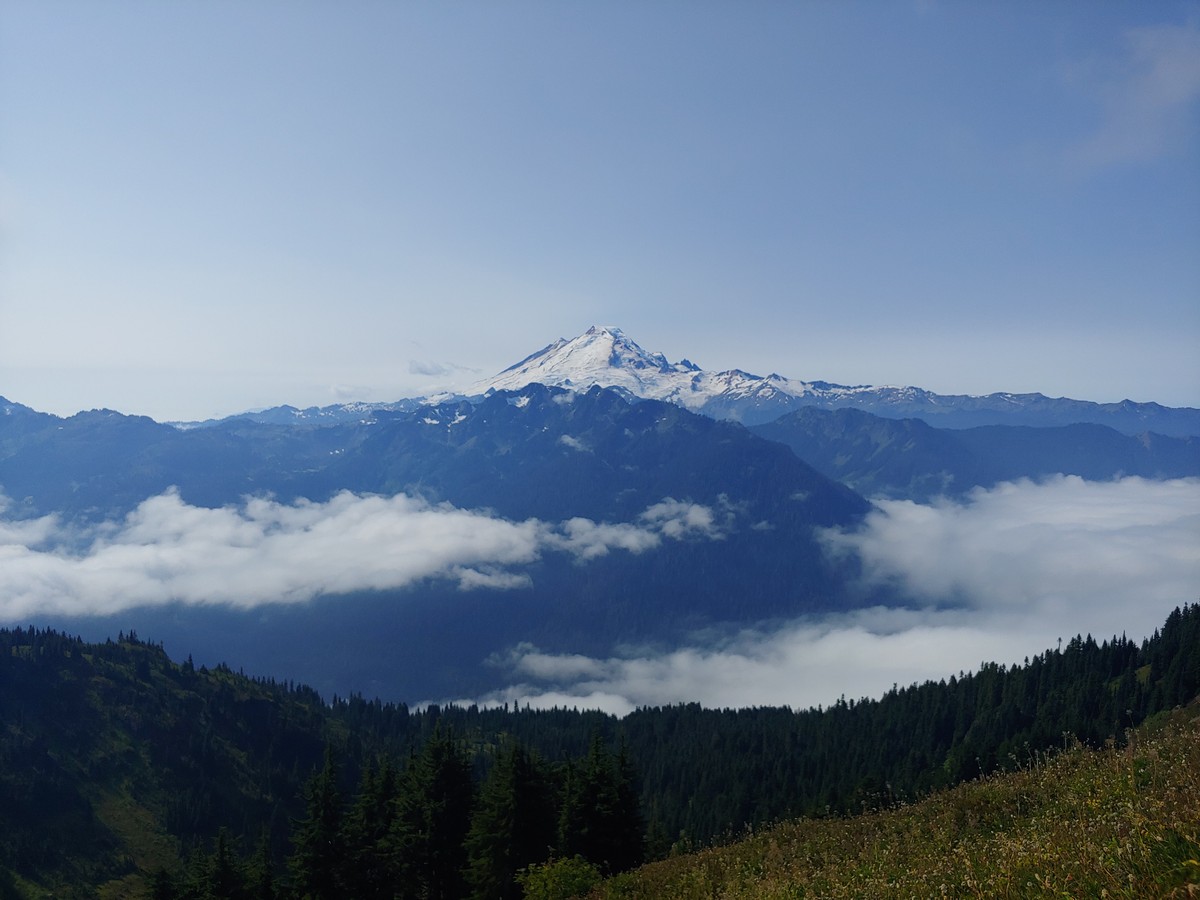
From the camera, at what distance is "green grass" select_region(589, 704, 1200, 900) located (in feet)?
34.9

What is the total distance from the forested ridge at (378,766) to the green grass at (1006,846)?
79.7 ft

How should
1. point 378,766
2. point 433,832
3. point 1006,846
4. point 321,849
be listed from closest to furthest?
point 1006,846 → point 321,849 → point 433,832 → point 378,766

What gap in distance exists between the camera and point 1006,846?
13391mm

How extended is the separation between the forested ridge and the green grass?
24290 mm

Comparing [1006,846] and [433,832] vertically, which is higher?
[1006,846]

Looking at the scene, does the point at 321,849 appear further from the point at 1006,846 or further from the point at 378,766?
the point at 378,766

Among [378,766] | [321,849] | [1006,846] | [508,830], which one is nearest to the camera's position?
[1006,846]

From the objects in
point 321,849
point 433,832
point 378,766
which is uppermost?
point 433,832

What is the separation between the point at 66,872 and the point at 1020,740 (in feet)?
505

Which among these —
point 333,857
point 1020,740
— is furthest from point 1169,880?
point 1020,740

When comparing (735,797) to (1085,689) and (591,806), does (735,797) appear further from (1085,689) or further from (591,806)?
(591,806)

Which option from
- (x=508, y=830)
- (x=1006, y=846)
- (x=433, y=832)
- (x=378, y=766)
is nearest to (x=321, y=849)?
(x=433, y=832)

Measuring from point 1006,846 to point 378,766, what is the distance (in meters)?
158

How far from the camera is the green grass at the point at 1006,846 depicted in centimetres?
1065
